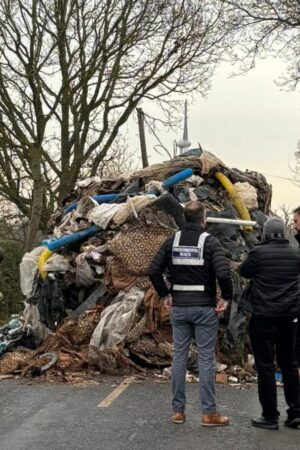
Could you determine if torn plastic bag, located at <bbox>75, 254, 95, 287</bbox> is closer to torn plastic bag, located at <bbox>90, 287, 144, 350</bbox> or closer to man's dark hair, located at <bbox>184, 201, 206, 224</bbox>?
torn plastic bag, located at <bbox>90, 287, 144, 350</bbox>

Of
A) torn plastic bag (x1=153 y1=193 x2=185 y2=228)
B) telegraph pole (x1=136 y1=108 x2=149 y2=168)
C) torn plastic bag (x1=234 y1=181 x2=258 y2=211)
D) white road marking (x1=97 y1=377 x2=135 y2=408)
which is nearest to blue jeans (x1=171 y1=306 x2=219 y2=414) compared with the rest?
white road marking (x1=97 y1=377 x2=135 y2=408)

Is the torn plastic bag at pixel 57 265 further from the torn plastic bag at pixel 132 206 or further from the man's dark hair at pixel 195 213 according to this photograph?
the man's dark hair at pixel 195 213

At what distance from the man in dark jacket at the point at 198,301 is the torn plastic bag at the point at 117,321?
2.76 meters

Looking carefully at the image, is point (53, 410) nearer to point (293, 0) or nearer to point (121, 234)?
point (121, 234)

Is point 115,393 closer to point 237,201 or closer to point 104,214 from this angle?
point 104,214

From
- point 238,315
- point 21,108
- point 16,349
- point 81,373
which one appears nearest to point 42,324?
point 16,349

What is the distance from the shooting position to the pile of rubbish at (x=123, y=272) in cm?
836

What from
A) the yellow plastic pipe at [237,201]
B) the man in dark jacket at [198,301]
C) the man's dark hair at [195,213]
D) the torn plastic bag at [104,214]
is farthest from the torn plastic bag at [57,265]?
the man's dark hair at [195,213]

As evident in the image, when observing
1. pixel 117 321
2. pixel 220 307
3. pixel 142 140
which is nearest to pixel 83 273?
pixel 117 321

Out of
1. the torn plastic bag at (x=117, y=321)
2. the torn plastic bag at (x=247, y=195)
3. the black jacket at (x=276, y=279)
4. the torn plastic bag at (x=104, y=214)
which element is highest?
the torn plastic bag at (x=247, y=195)

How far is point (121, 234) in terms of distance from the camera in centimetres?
905

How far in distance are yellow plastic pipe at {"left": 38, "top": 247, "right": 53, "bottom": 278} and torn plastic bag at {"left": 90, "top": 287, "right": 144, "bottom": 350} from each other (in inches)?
49.9

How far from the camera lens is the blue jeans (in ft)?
18.0

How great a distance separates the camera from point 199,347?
18.1ft
